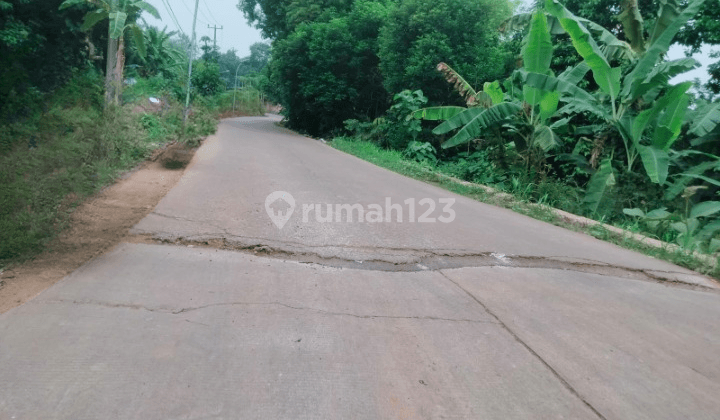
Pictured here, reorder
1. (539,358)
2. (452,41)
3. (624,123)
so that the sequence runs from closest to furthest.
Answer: (539,358), (624,123), (452,41)

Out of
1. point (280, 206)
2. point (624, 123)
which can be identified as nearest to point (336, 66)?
point (624, 123)

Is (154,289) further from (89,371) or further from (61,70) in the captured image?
(61,70)

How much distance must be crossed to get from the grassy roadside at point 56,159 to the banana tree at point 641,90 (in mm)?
7601

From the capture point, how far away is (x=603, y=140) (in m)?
9.15

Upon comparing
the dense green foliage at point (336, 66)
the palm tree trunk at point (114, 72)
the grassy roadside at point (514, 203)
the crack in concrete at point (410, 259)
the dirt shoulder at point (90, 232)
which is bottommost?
the dirt shoulder at point (90, 232)

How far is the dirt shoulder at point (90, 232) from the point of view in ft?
9.98

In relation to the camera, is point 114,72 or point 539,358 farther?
point 114,72

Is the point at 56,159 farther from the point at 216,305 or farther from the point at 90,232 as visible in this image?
the point at 216,305

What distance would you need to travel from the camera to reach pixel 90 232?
13.5ft

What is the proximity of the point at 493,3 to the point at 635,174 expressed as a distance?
→ 8.70m

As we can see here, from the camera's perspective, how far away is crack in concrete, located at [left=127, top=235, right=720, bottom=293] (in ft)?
13.4

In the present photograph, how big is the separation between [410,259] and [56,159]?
173 inches

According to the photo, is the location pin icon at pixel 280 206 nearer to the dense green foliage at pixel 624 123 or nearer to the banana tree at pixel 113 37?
the banana tree at pixel 113 37

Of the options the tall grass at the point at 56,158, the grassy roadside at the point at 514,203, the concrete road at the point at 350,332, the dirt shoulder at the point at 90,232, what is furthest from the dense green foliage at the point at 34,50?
the grassy roadside at the point at 514,203
